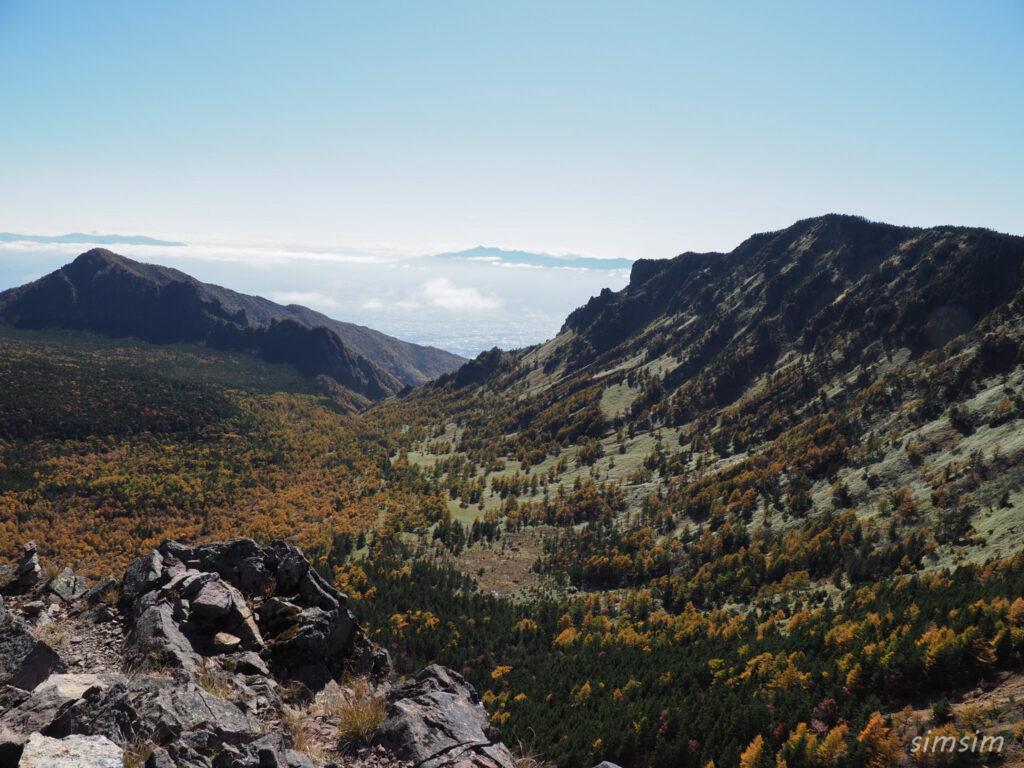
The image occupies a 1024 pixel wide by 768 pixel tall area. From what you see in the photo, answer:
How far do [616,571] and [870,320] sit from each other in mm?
156216

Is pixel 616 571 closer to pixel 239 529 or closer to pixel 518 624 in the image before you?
pixel 518 624

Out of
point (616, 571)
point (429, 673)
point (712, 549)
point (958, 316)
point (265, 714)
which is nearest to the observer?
point (265, 714)

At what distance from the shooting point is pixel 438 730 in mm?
17953

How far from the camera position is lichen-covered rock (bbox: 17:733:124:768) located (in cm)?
996

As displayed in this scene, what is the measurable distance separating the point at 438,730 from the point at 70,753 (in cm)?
1173

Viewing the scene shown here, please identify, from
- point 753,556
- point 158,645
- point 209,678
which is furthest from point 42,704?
point 753,556

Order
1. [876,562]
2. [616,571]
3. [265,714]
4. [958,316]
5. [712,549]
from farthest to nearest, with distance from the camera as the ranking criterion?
[958,316]
[616,571]
[712,549]
[876,562]
[265,714]

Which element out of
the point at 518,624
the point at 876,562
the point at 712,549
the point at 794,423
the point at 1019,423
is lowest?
the point at 518,624

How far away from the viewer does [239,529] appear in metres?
178

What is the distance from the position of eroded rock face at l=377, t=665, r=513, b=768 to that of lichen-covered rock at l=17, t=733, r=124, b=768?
9142 millimetres

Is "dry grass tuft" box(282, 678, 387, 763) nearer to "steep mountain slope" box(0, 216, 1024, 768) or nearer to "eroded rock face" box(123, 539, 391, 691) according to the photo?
"eroded rock face" box(123, 539, 391, 691)

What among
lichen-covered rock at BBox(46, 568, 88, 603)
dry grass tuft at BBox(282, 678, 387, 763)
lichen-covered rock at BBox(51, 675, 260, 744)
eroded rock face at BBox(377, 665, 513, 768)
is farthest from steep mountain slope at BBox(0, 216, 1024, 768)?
lichen-covered rock at BBox(46, 568, 88, 603)

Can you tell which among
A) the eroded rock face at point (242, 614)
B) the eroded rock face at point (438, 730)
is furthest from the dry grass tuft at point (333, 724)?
the eroded rock face at point (242, 614)

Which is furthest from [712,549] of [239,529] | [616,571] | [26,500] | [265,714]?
[26,500]
